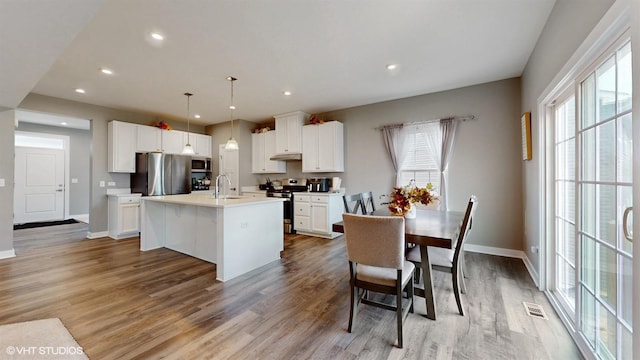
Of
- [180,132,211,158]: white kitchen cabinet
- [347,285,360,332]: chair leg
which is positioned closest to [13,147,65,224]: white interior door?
[180,132,211,158]: white kitchen cabinet

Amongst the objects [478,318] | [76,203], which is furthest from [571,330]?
[76,203]

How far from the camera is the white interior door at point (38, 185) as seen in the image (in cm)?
630

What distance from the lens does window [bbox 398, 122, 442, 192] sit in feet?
14.1

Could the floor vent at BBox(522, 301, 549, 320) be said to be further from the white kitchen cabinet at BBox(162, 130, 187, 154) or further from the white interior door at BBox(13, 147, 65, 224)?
the white interior door at BBox(13, 147, 65, 224)

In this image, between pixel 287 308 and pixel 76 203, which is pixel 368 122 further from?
pixel 76 203

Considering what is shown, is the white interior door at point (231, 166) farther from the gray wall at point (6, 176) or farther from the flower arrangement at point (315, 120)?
the gray wall at point (6, 176)

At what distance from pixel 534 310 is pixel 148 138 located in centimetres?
684

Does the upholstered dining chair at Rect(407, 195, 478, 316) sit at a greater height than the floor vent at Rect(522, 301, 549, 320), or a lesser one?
greater

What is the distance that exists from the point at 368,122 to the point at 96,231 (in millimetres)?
5754

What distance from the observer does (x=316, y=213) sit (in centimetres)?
502

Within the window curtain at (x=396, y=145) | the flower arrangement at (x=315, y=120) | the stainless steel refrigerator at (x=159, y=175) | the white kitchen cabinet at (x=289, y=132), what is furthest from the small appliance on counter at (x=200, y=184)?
the window curtain at (x=396, y=145)

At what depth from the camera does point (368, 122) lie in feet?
16.5

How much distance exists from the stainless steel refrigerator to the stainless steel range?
6.58 feet

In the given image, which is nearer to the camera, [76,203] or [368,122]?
[368,122]
